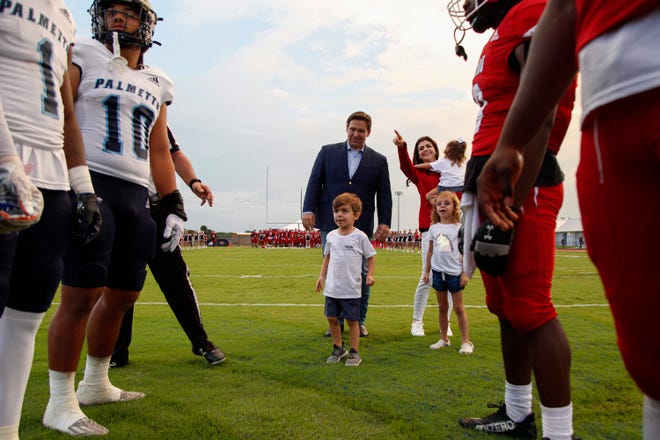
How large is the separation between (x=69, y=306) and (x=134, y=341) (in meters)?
2.56

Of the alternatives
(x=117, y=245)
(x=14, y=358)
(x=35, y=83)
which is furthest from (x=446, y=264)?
(x=35, y=83)

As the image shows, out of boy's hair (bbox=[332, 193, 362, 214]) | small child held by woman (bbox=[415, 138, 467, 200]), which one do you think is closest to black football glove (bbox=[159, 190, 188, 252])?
boy's hair (bbox=[332, 193, 362, 214])

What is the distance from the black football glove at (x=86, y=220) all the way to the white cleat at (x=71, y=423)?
1008mm

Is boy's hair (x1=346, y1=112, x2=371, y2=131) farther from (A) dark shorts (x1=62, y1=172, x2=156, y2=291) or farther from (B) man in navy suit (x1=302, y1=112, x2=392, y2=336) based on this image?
(A) dark shorts (x1=62, y1=172, x2=156, y2=291)

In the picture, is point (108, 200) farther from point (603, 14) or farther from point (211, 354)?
point (603, 14)

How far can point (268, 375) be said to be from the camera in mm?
3621

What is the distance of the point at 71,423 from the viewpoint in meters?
2.49

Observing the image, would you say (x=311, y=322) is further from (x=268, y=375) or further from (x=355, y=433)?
(x=355, y=433)

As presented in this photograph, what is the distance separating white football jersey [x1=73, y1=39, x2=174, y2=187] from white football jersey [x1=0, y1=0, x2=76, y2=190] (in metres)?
0.66

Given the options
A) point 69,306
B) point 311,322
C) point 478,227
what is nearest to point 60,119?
point 69,306

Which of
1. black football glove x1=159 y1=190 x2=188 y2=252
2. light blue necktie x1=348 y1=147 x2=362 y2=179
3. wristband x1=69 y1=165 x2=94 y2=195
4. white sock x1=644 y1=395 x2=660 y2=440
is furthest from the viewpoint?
light blue necktie x1=348 y1=147 x2=362 y2=179

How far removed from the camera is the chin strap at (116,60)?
9.29 ft

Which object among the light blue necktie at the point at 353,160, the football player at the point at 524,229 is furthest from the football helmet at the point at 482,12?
the light blue necktie at the point at 353,160

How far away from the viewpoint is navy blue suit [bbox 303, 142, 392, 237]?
5707 millimetres
